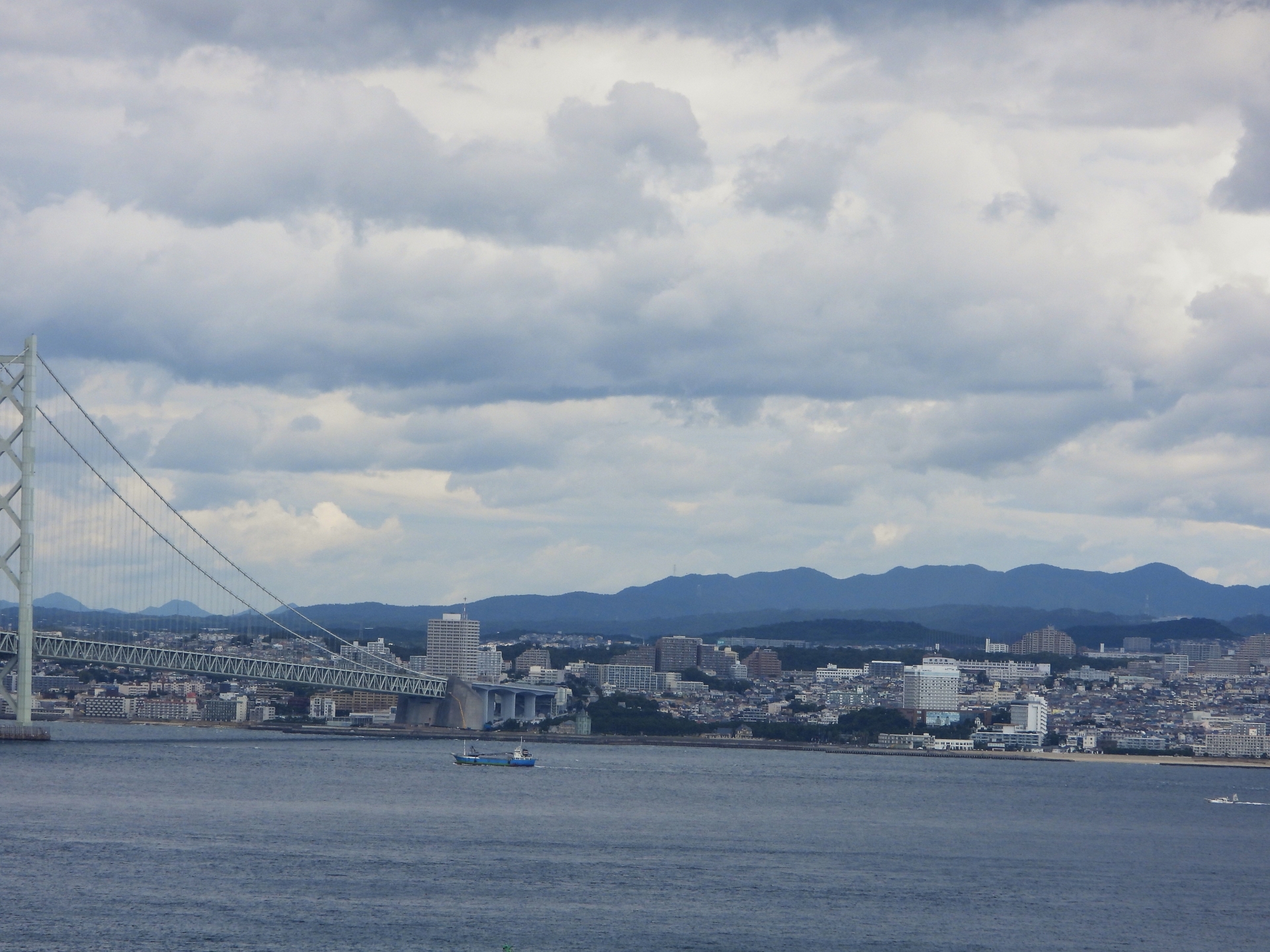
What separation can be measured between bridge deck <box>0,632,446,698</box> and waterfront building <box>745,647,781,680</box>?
71140mm

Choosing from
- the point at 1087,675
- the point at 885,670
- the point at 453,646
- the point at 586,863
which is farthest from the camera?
the point at 885,670

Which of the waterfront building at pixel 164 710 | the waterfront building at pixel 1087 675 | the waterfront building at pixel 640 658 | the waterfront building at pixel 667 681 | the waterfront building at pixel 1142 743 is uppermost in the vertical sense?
the waterfront building at pixel 640 658

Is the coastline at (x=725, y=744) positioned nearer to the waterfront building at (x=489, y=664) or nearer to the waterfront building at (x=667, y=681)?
the waterfront building at (x=489, y=664)

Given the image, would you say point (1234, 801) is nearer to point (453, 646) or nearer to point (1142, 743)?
point (1142, 743)

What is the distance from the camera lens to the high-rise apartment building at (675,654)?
534 feet

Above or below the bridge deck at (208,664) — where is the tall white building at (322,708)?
below

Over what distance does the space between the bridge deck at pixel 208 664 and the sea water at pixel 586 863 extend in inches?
Result: 134

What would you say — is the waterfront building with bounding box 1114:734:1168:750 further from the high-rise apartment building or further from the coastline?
the high-rise apartment building

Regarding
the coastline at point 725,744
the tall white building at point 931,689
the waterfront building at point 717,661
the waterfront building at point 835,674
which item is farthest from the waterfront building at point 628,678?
the coastline at point 725,744

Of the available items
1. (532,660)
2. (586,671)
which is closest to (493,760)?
(586,671)

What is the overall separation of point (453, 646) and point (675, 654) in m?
32.4

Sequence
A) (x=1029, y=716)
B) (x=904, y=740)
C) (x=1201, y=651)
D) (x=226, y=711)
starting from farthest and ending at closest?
(x=1201, y=651)
(x=1029, y=716)
(x=226, y=711)
(x=904, y=740)

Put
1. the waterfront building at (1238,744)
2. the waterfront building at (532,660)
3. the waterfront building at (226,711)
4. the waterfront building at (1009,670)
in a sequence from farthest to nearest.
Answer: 1. the waterfront building at (532,660)
2. the waterfront building at (1009,670)
3. the waterfront building at (226,711)
4. the waterfront building at (1238,744)

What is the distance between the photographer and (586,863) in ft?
106
